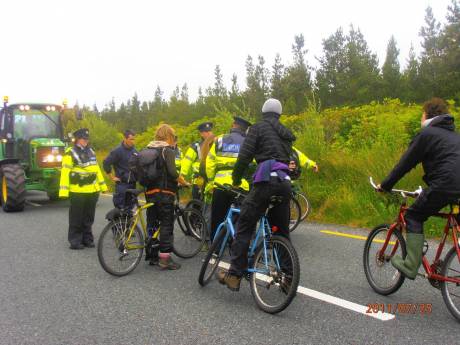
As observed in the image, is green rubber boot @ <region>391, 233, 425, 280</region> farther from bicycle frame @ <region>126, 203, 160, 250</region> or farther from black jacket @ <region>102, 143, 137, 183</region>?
black jacket @ <region>102, 143, 137, 183</region>

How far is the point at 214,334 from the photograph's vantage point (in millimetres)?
3906

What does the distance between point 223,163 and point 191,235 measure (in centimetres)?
159

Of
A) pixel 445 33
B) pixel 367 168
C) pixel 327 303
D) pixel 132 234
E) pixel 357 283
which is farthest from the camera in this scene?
pixel 445 33

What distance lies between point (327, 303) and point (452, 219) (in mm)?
1436

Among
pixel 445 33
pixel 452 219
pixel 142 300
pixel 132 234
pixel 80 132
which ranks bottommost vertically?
pixel 142 300

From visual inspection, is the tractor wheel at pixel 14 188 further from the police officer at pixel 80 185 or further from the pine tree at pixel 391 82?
the pine tree at pixel 391 82

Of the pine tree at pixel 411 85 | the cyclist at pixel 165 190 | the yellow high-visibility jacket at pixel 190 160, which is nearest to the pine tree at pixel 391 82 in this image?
the pine tree at pixel 411 85

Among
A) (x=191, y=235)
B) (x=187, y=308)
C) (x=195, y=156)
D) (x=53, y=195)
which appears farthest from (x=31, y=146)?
(x=187, y=308)

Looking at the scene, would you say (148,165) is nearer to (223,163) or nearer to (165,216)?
(165,216)

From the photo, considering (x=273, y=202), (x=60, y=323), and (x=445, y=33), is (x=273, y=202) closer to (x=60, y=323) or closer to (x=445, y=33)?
(x=60, y=323)

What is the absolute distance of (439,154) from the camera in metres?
4.02

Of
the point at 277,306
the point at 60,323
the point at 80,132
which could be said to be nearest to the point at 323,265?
the point at 277,306

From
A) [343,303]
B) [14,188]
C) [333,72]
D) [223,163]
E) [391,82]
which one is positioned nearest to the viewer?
[343,303]

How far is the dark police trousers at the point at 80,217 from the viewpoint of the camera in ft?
24.4
